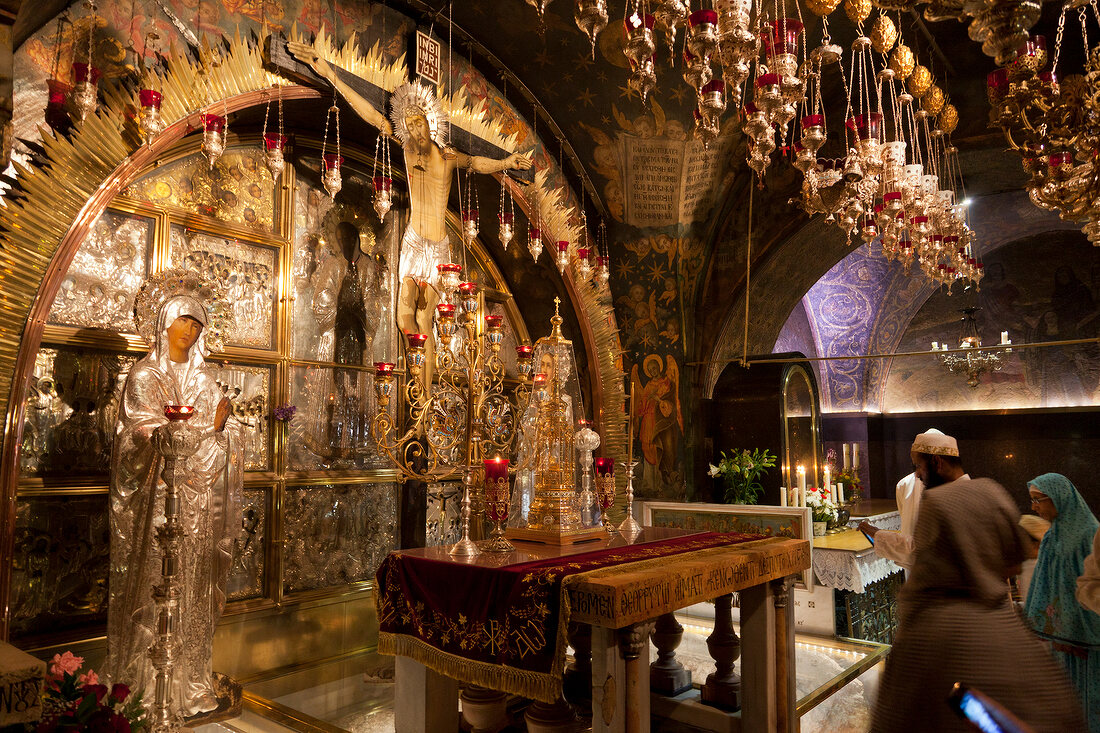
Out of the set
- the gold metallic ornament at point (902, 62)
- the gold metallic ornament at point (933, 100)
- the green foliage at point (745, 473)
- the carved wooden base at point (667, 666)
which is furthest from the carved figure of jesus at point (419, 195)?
the green foliage at point (745, 473)

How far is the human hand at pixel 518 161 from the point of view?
6.86 m

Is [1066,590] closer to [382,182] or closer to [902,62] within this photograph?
[902,62]

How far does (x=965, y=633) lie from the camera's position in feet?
6.78

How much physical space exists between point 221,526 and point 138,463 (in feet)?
2.22

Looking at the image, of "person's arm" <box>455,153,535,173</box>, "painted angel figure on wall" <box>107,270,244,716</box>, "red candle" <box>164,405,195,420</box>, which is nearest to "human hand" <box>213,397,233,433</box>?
"painted angel figure on wall" <box>107,270,244,716</box>

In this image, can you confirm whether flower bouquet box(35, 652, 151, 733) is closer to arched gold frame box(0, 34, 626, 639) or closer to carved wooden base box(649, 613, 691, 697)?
arched gold frame box(0, 34, 626, 639)

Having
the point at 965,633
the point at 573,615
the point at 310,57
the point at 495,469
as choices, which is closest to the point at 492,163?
the point at 310,57

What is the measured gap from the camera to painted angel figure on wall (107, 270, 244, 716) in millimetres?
3949

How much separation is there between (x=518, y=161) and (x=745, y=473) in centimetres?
453

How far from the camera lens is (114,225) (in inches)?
186

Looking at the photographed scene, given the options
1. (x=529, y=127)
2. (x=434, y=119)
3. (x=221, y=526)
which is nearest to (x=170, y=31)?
(x=434, y=119)

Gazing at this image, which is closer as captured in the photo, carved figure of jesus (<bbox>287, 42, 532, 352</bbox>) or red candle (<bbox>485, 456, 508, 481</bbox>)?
red candle (<bbox>485, 456, 508, 481</bbox>)

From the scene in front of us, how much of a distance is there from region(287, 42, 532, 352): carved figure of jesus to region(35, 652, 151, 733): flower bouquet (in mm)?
3415

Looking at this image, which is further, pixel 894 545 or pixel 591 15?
pixel 894 545
